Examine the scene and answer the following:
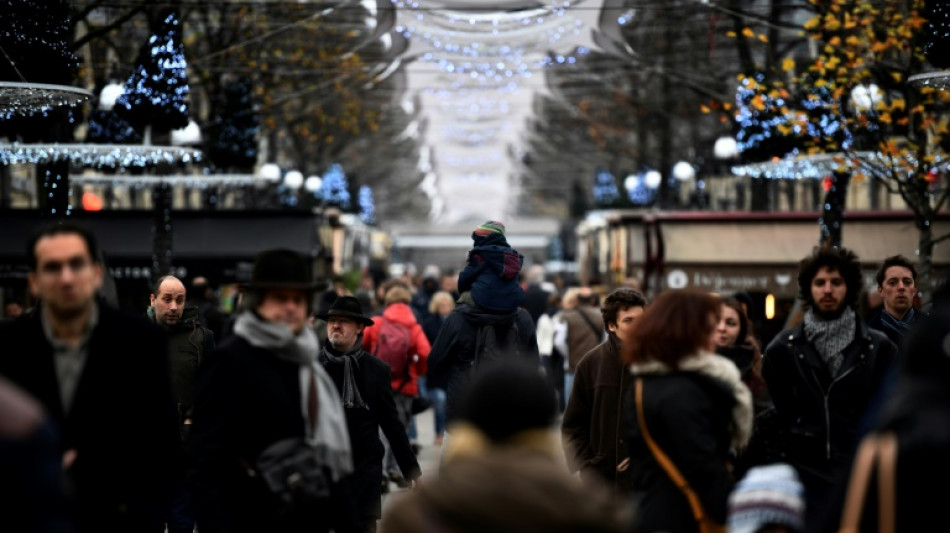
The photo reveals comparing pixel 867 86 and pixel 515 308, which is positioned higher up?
pixel 867 86

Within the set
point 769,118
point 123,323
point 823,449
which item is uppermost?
point 769,118

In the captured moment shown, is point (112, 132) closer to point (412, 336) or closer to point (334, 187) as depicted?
point (412, 336)

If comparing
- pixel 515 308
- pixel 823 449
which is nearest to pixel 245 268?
pixel 515 308

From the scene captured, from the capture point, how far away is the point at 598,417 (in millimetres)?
8484

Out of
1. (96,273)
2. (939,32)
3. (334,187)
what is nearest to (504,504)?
(96,273)

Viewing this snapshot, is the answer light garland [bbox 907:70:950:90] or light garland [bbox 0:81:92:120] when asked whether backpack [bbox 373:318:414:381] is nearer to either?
light garland [bbox 0:81:92:120]

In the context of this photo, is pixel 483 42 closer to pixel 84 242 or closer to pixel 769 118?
pixel 769 118

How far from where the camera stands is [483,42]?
28109 mm

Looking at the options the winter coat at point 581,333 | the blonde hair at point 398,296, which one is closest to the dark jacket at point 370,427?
the blonde hair at point 398,296

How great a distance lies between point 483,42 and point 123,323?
2274 centimetres

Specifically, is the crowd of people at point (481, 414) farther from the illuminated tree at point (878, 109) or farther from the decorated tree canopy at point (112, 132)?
the decorated tree canopy at point (112, 132)

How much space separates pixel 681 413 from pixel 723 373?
247 mm

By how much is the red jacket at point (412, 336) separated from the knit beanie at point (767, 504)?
11.2 metres

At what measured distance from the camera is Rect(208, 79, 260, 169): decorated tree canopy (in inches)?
938
